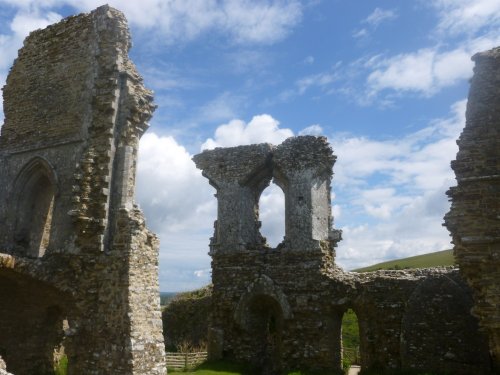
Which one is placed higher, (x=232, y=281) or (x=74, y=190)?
(x=74, y=190)

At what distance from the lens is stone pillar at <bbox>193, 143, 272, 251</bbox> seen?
1809 centimetres

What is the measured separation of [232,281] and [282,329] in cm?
237

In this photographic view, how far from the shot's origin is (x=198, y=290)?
26.1 meters

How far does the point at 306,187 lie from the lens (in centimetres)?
1741

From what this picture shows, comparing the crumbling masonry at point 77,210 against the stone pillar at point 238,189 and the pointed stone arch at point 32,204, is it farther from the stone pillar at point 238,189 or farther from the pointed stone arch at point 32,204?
the stone pillar at point 238,189

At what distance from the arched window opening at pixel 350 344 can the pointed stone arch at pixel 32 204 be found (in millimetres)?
Answer: 10357

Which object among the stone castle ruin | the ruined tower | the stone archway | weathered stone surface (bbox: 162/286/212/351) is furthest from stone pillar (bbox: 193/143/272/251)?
the stone archway

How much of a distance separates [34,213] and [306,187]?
8714 mm

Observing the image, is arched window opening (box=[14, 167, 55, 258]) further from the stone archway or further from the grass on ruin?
the grass on ruin

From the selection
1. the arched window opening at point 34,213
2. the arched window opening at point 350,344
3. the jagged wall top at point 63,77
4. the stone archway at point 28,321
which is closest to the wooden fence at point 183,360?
the arched window opening at point 350,344

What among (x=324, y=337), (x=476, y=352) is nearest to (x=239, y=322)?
(x=324, y=337)

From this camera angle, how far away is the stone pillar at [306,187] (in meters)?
17.2

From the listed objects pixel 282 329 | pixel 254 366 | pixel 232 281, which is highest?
pixel 232 281

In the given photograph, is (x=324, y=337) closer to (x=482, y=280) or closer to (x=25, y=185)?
(x=482, y=280)
